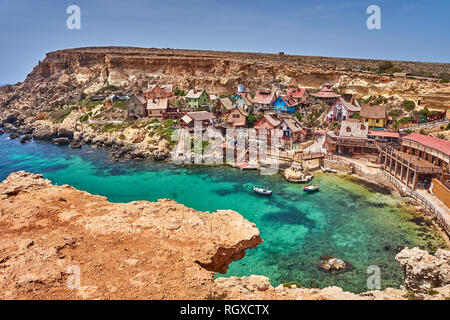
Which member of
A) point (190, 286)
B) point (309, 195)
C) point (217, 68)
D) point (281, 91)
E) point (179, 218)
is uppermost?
point (217, 68)

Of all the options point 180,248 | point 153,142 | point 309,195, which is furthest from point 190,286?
point 153,142

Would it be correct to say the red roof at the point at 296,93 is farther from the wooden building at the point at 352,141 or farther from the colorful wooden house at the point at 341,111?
the wooden building at the point at 352,141

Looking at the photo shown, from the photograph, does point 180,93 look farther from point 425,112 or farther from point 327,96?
point 425,112

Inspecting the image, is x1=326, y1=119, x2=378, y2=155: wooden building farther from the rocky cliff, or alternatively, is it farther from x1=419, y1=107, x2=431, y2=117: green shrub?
the rocky cliff

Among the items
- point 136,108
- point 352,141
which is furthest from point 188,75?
point 352,141

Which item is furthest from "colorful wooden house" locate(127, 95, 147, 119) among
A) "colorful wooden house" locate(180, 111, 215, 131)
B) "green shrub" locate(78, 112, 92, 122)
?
"colorful wooden house" locate(180, 111, 215, 131)

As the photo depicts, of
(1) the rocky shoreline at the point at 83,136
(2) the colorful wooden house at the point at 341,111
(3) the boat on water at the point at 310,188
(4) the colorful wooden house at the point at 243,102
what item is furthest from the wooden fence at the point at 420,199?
(1) the rocky shoreline at the point at 83,136
